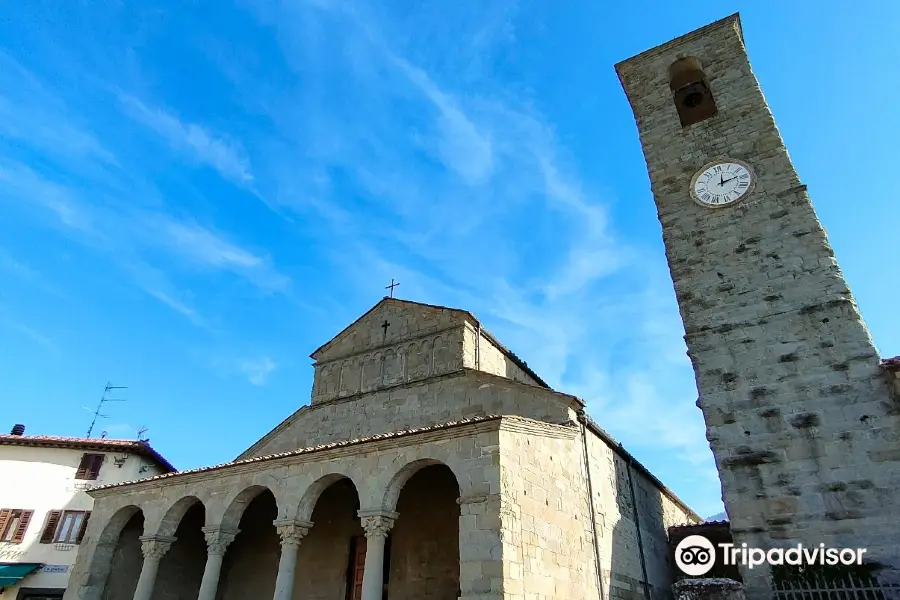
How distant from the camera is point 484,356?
13.3 m

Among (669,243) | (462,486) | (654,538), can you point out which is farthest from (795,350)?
(654,538)

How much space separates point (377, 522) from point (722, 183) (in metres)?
9.15

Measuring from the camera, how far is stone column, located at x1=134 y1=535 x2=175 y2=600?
11.5 meters

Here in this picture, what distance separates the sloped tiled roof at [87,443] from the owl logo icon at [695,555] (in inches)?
686

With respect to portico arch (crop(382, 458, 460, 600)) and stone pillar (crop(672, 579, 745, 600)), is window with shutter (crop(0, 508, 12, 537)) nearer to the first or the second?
portico arch (crop(382, 458, 460, 600))

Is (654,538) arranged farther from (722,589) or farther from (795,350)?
(722,589)

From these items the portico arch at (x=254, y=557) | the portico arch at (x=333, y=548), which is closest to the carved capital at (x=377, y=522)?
the portico arch at (x=333, y=548)

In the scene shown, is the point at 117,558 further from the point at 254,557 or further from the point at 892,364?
the point at 892,364

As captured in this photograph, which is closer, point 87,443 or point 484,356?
point 484,356

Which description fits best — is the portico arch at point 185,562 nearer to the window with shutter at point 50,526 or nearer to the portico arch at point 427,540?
the portico arch at point 427,540

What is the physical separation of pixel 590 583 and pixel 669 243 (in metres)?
6.46

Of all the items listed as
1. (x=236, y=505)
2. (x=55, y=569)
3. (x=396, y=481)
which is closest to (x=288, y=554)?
(x=236, y=505)

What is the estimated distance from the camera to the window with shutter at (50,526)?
16.9 m

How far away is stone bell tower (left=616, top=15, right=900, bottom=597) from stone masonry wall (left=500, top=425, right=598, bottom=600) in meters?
2.51
